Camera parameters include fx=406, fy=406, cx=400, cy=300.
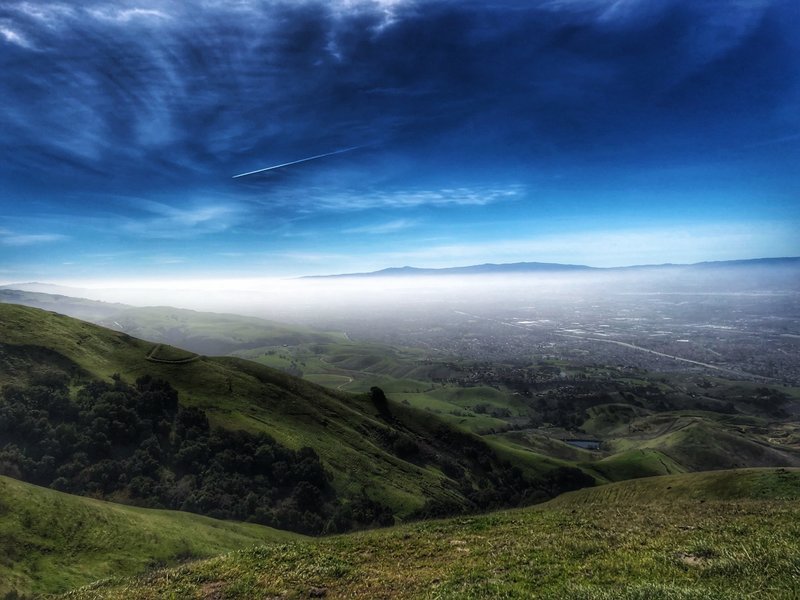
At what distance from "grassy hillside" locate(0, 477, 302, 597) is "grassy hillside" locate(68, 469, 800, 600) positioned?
1778 cm

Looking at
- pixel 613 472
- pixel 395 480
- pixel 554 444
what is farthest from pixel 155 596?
pixel 554 444

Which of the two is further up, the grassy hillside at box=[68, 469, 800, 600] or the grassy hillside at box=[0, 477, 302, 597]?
the grassy hillside at box=[68, 469, 800, 600]

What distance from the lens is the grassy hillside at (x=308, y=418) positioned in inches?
3118

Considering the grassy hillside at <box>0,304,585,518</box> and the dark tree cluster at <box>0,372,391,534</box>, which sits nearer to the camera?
the dark tree cluster at <box>0,372,391,534</box>

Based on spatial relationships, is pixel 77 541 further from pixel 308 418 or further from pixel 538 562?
pixel 308 418

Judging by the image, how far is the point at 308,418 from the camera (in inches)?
3819

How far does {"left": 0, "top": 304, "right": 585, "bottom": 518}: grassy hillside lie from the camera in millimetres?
79188

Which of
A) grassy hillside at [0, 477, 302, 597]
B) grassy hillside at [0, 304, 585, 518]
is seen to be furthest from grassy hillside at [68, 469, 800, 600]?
grassy hillside at [0, 304, 585, 518]

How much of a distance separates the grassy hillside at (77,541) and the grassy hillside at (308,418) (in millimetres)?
Answer: 33939

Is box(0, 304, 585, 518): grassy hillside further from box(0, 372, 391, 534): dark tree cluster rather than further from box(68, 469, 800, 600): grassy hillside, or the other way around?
box(68, 469, 800, 600): grassy hillside

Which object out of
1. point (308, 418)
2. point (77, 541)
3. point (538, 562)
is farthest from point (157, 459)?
point (538, 562)

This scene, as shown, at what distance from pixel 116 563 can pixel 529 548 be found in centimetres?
3928

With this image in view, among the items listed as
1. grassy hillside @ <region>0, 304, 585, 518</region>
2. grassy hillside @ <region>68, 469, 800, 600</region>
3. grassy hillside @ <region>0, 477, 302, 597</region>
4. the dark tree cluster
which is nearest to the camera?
grassy hillside @ <region>68, 469, 800, 600</region>

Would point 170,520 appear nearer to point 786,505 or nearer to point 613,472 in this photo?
point 786,505
